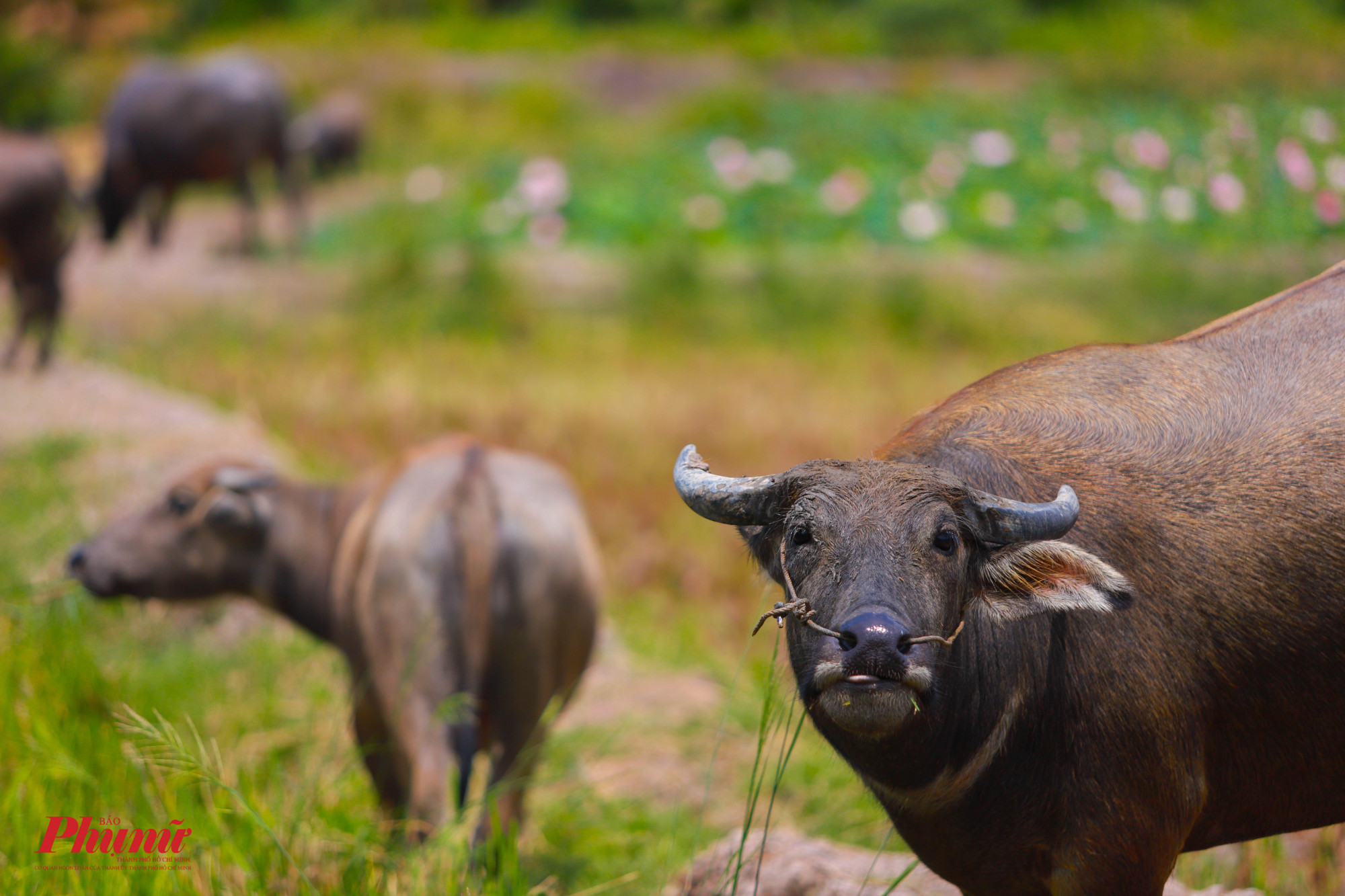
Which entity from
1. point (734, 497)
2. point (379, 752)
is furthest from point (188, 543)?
point (734, 497)

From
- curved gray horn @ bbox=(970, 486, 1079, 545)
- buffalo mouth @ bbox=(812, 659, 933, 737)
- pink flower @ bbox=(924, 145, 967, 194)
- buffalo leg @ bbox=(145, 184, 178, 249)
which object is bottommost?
buffalo leg @ bbox=(145, 184, 178, 249)

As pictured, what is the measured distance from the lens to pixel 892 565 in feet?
6.84

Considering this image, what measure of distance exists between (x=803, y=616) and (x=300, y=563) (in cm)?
287

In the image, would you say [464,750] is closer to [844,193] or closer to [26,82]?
[844,193]

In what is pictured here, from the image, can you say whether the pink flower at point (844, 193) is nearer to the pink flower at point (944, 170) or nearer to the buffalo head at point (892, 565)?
the pink flower at point (944, 170)

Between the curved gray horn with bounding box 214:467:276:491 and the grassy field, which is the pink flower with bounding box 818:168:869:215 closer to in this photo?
the grassy field

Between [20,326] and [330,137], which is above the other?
[20,326]

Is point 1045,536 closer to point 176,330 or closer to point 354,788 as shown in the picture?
point 354,788

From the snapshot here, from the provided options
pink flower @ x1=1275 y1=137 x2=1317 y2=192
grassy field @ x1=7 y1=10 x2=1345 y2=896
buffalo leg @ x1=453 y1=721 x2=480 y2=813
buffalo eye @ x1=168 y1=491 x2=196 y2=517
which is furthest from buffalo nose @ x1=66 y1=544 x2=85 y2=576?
pink flower @ x1=1275 y1=137 x2=1317 y2=192

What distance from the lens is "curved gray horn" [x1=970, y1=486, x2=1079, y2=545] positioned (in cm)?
206

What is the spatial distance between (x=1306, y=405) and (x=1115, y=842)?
99 cm

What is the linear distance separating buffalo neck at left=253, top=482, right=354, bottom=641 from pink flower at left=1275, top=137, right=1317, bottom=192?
7.99 metres

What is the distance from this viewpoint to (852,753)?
2.21 meters

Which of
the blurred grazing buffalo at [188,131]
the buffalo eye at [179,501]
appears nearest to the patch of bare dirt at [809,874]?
the buffalo eye at [179,501]
